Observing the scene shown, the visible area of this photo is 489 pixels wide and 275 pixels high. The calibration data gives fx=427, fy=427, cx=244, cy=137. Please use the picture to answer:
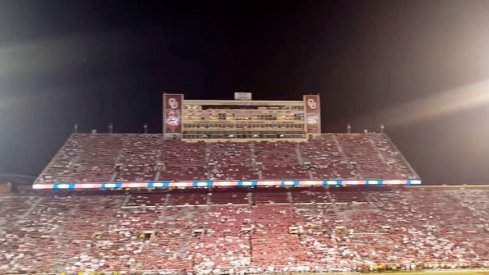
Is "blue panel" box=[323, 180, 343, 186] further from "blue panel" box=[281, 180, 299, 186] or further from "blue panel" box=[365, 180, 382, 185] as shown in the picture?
"blue panel" box=[281, 180, 299, 186]

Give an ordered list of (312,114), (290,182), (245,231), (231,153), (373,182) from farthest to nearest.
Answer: (312,114) < (231,153) < (373,182) < (290,182) < (245,231)

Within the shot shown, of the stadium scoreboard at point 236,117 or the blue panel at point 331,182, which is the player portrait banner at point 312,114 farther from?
the blue panel at point 331,182

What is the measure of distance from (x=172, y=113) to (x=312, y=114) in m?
14.4

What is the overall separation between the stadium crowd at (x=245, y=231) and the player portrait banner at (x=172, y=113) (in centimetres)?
762

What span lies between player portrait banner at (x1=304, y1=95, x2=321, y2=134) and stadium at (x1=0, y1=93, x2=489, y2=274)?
0.11m

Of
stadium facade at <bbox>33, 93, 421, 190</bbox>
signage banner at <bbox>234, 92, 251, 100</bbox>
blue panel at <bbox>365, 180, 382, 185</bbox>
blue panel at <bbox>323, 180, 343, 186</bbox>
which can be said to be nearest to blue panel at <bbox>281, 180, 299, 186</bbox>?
stadium facade at <bbox>33, 93, 421, 190</bbox>

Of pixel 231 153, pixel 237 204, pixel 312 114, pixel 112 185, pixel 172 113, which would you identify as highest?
pixel 172 113

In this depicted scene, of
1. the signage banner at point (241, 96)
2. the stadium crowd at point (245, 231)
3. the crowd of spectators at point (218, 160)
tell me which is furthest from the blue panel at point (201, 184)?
the signage banner at point (241, 96)

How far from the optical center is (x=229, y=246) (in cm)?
→ 3148

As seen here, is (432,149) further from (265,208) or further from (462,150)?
(265,208)

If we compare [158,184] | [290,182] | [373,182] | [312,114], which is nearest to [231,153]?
[290,182]

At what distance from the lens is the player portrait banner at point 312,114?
4425 cm

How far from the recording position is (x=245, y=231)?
1314 inches

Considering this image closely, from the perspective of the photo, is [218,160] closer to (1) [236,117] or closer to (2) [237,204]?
(1) [236,117]
